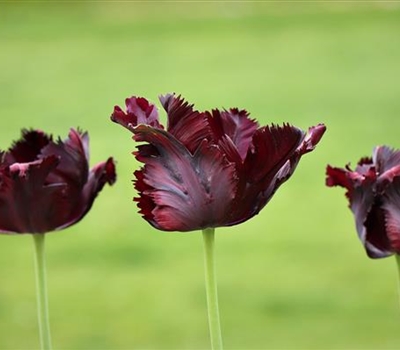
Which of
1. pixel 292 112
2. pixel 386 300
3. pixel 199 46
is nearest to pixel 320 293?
pixel 386 300

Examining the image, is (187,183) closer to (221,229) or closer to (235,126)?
(235,126)

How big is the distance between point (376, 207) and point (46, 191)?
0.52 feet

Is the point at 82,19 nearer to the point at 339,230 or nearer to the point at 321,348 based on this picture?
the point at 339,230

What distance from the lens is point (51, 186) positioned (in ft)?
1.92

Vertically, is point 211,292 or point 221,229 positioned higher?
point 221,229

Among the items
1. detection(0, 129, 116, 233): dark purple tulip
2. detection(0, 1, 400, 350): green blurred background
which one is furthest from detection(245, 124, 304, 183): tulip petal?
detection(0, 1, 400, 350): green blurred background

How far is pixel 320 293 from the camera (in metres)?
3.30

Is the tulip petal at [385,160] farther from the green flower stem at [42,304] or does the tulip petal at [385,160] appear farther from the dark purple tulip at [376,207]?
the green flower stem at [42,304]

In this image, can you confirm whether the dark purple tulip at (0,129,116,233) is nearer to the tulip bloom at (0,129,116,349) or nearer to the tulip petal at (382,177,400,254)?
the tulip bloom at (0,129,116,349)

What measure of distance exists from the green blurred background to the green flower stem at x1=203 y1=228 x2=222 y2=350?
2.17 meters

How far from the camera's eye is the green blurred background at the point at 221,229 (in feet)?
10.2

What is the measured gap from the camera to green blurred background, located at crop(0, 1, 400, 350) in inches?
122

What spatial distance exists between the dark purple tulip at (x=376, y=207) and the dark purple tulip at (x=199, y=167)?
0.04 meters

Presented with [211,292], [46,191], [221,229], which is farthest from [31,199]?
[221,229]
